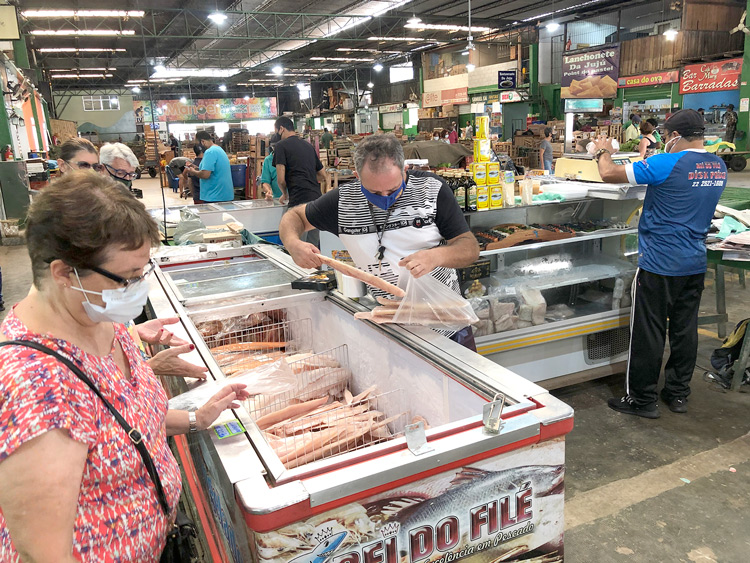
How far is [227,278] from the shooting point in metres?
3.28

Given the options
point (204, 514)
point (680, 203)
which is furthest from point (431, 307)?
point (680, 203)

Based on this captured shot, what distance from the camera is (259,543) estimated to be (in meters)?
1.22

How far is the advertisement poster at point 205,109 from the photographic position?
106 feet

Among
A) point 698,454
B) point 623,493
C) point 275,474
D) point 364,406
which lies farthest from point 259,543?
point 698,454

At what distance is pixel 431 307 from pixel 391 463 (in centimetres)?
102

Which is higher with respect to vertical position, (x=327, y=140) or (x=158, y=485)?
(x=327, y=140)

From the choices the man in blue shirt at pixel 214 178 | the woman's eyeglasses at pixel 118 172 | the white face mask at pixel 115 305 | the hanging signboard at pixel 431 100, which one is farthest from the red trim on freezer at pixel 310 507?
the hanging signboard at pixel 431 100

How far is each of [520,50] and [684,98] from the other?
21.5 feet

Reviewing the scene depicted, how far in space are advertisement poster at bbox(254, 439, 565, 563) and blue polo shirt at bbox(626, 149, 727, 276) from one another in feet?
8.74

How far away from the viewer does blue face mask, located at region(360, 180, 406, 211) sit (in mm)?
2629

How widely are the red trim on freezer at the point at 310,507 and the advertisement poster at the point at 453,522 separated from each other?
0.02 meters

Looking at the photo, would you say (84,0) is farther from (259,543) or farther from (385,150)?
(259,543)

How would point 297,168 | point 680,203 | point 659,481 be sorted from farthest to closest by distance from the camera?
point 297,168, point 680,203, point 659,481

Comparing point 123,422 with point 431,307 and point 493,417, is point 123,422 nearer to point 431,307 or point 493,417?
point 493,417
